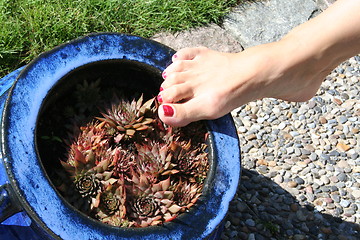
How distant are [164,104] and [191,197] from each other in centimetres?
30

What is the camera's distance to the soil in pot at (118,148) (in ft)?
4.41

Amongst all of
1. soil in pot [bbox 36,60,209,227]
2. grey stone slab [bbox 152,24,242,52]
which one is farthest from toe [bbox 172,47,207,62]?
grey stone slab [bbox 152,24,242,52]

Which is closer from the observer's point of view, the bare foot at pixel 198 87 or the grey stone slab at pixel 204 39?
the bare foot at pixel 198 87

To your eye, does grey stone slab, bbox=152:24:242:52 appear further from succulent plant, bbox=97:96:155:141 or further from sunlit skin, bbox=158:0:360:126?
succulent plant, bbox=97:96:155:141

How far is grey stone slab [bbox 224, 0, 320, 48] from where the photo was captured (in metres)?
2.86

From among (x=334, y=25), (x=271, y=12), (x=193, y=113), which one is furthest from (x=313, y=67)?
(x=271, y=12)

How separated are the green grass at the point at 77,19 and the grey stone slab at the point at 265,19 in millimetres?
137

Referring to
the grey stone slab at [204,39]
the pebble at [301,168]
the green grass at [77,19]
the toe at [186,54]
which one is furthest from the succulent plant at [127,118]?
the grey stone slab at [204,39]

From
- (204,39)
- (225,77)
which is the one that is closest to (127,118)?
(225,77)

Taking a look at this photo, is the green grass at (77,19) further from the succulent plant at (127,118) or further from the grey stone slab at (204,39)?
the succulent plant at (127,118)

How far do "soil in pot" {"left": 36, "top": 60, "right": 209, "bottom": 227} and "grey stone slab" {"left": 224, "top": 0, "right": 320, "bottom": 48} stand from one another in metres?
1.38

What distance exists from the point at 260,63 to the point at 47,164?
73cm

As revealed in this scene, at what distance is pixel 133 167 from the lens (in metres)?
1.45

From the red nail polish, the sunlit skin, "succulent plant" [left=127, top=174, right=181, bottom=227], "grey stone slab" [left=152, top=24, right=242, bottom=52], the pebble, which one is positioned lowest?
the pebble
